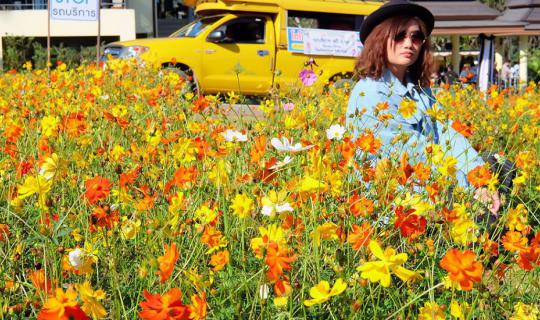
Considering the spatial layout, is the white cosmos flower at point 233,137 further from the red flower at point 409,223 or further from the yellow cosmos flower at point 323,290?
the yellow cosmos flower at point 323,290

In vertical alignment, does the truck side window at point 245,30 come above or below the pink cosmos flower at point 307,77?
below

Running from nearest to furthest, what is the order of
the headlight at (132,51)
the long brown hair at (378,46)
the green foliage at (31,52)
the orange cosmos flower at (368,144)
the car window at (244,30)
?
1. the orange cosmos flower at (368,144)
2. the long brown hair at (378,46)
3. the headlight at (132,51)
4. the car window at (244,30)
5. the green foliage at (31,52)

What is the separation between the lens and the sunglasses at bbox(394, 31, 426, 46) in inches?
128

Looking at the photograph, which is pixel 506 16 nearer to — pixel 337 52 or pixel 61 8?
pixel 337 52

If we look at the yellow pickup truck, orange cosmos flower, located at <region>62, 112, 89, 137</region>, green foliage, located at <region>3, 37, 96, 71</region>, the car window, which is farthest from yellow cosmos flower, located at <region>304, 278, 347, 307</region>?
green foliage, located at <region>3, 37, 96, 71</region>

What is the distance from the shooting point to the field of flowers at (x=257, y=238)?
50.0 inches

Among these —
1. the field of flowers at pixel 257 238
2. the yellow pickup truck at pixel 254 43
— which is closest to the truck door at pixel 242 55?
the yellow pickup truck at pixel 254 43

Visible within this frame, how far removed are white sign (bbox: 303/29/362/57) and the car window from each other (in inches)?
24.3

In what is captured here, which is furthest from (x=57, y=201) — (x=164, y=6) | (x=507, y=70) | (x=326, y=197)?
(x=164, y=6)

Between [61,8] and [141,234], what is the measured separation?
1032 cm

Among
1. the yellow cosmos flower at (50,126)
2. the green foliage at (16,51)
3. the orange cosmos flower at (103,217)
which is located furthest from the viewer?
the green foliage at (16,51)

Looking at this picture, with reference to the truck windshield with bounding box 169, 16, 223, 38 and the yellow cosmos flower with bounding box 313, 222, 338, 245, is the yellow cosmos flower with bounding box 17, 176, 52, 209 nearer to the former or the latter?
the yellow cosmos flower with bounding box 313, 222, 338, 245

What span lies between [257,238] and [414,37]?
212 centimetres

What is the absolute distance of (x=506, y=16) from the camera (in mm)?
21531
